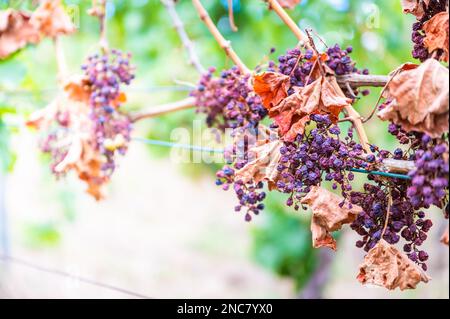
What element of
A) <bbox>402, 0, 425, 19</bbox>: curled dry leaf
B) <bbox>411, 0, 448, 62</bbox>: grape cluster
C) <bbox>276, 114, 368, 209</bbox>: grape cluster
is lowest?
<bbox>276, 114, 368, 209</bbox>: grape cluster

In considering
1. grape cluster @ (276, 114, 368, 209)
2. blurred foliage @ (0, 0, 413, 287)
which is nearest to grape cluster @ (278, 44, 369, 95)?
grape cluster @ (276, 114, 368, 209)

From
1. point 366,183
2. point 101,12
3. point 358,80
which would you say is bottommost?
point 366,183

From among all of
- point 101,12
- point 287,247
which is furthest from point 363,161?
point 287,247

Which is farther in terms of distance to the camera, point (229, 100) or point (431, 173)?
point (229, 100)

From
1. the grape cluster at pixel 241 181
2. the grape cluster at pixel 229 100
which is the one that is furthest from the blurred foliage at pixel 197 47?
the grape cluster at pixel 241 181

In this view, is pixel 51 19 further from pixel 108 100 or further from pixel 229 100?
pixel 229 100

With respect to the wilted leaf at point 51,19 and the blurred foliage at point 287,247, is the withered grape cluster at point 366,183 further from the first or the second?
the blurred foliage at point 287,247

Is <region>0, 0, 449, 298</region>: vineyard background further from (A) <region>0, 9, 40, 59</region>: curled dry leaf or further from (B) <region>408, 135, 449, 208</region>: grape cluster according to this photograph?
(B) <region>408, 135, 449, 208</region>: grape cluster
